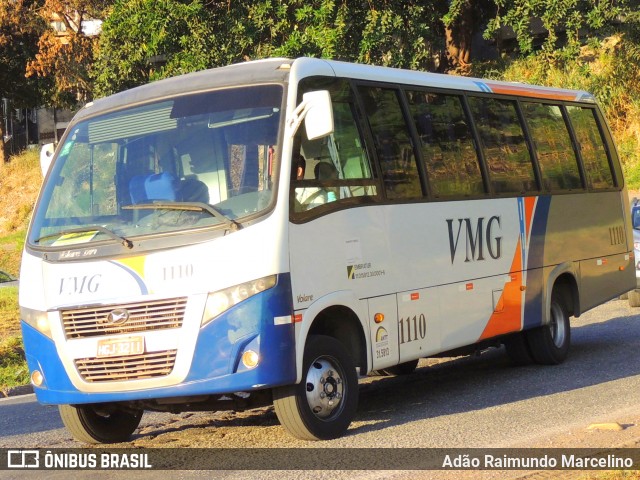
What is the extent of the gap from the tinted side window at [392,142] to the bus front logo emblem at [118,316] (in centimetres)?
263

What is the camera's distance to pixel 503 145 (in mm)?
11773

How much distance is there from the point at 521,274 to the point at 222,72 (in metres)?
4.22

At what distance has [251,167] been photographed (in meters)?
8.16

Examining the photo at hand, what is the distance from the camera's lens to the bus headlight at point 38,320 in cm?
825

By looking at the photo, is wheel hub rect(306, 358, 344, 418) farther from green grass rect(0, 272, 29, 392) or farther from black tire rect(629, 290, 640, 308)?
black tire rect(629, 290, 640, 308)

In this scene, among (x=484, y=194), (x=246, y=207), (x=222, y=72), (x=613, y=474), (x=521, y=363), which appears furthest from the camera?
(x=521, y=363)

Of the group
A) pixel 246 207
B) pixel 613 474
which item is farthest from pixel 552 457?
pixel 246 207

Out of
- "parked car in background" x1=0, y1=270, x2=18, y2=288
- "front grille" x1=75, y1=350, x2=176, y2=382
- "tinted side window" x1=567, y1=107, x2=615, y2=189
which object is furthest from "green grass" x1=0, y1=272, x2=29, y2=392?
"parked car in background" x1=0, y1=270, x2=18, y2=288

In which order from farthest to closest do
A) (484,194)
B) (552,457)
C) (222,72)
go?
(484,194) → (222,72) → (552,457)

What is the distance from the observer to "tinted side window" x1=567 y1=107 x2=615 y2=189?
13.5 metres

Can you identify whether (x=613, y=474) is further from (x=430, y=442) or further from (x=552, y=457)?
(x=430, y=442)

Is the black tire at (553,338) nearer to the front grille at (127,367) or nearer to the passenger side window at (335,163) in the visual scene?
the passenger side window at (335,163)

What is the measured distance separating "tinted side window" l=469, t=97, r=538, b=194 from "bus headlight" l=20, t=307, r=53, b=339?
4.97 m

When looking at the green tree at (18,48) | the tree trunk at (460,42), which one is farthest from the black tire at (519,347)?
the green tree at (18,48)
